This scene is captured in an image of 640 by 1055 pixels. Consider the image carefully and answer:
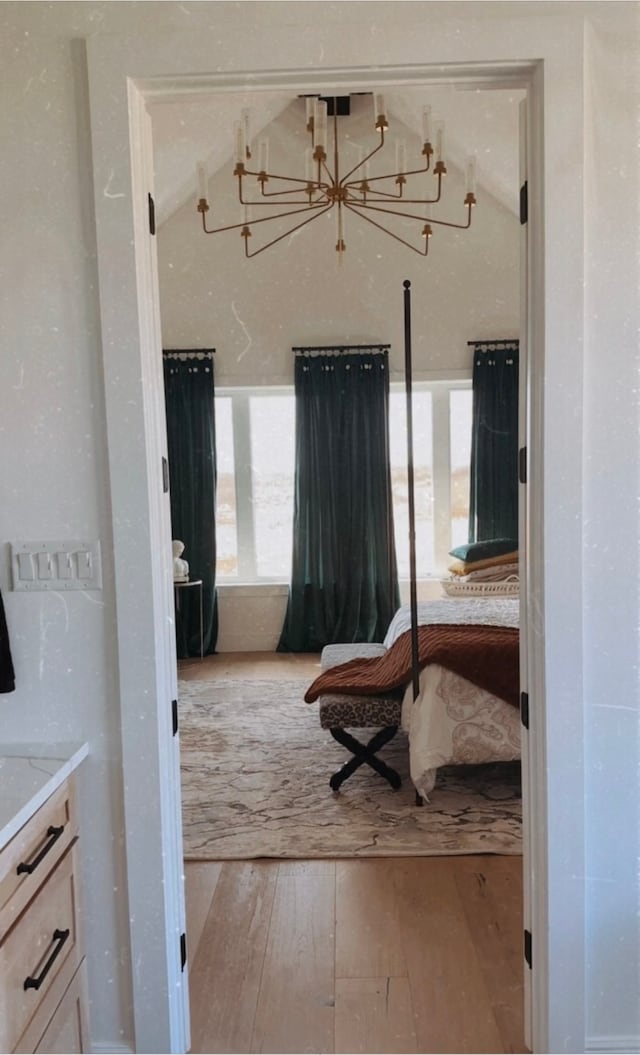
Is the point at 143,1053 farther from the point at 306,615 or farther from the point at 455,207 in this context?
the point at 455,207

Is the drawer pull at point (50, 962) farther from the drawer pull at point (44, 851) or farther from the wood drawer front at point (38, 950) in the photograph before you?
the drawer pull at point (44, 851)

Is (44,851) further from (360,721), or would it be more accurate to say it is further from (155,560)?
(360,721)

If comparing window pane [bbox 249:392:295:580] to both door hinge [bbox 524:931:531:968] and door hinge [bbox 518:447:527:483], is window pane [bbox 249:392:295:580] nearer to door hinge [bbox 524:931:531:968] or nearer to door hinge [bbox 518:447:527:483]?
door hinge [bbox 518:447:527:483]

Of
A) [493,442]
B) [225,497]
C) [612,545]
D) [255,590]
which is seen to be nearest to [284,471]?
[225,497]

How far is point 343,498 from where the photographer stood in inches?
214

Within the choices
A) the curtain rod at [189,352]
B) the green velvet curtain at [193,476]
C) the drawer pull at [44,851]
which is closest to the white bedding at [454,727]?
the drawer pull at [44,851]

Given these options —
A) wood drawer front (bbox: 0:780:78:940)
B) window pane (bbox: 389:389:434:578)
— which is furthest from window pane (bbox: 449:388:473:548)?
wood drawer front (bbox: 0:780:78:940)

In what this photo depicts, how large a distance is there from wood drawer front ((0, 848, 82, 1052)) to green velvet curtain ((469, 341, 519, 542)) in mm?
4326

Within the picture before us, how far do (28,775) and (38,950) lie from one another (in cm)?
30

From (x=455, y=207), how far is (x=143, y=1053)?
5.25m

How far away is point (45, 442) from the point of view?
60.1 inches

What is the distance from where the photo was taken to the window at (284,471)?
5.60m

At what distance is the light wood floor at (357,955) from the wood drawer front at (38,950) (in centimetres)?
53

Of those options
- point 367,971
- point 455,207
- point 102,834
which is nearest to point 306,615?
point 455,207
